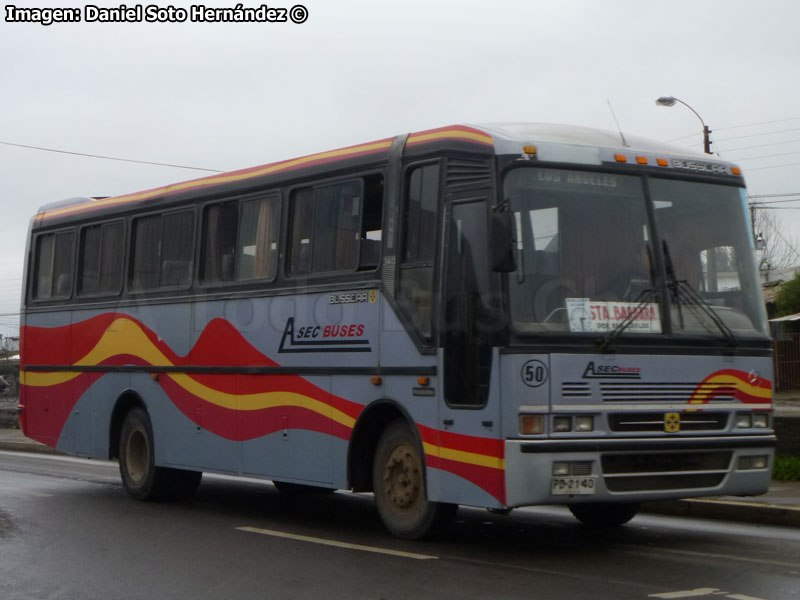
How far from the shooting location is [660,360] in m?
9.84

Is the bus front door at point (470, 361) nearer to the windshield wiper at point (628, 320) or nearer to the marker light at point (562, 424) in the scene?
the marker light at point (562, 424)

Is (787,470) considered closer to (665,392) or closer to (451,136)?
(665,392)

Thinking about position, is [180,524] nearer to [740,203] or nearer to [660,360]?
[660,360]

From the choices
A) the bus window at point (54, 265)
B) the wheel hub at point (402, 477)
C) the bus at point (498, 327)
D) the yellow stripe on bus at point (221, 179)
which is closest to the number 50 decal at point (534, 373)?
the bus at point (498, 327)

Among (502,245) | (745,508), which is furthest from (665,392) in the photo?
(745,508)

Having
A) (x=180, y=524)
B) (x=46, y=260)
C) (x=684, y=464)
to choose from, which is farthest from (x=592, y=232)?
(x=46, y=260)

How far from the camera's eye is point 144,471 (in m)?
14.7

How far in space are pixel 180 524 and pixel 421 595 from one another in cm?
485

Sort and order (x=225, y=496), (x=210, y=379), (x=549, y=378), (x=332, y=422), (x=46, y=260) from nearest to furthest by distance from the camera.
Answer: (x=549, y=378) < (x=332, y=422) < (x=210, y=379) < (x=225, y=496) < (x=46, y=260)

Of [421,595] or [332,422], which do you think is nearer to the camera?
[421,595]

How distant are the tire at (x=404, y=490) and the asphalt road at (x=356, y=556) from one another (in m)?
0.16

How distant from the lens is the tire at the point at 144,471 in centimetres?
1455

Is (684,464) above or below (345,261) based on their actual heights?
below

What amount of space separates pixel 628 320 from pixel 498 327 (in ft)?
3.42
